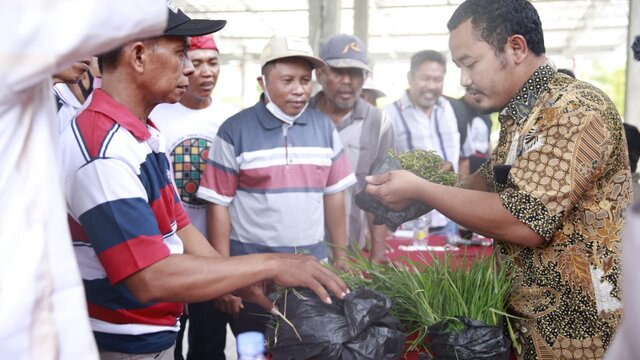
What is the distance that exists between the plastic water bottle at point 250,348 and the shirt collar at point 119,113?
686mm

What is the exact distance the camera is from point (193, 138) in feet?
13.6

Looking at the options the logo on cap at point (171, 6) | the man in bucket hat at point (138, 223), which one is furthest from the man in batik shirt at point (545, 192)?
the logo on cap at point (171, 6)

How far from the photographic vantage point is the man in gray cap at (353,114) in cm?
476

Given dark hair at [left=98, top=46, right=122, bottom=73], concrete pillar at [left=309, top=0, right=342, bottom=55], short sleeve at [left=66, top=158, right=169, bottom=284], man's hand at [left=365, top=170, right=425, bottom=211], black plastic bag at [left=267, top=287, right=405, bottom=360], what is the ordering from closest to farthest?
1. short sleeve at [left=66, top=158, right=169, bottom=284]
2. black plastic bag at [left=267, top=287, right=405, bottom=360]
3. dark hair at [left=98, top=46, right=122, bottom=73]
4. man's hand at [left=365, top=170, right=425, bottom=211]
5. concrete pillar at [left=309, top=0, right=342, bottom=55]

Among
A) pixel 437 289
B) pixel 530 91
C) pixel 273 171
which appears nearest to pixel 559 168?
pixel 530 91

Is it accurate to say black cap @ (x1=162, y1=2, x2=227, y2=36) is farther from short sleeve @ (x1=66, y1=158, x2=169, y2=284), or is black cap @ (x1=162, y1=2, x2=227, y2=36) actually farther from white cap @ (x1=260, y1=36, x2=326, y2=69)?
white cap @ (x1=260, y1=36, x2=326, y2=69)

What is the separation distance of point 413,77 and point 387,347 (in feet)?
14.2

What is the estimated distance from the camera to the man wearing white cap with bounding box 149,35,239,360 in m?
4.07

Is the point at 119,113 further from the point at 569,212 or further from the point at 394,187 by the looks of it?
the point at 569,212

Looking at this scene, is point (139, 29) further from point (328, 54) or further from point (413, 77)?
point (413, 77)

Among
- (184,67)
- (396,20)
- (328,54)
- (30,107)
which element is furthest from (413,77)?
(396,20)

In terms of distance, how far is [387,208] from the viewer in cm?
262

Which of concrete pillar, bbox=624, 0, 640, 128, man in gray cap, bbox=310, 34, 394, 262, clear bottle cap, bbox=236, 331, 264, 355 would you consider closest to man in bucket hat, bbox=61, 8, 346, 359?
clear bottle cap, bbox=236, 331, 264, 355

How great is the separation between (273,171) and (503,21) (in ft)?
5.76
